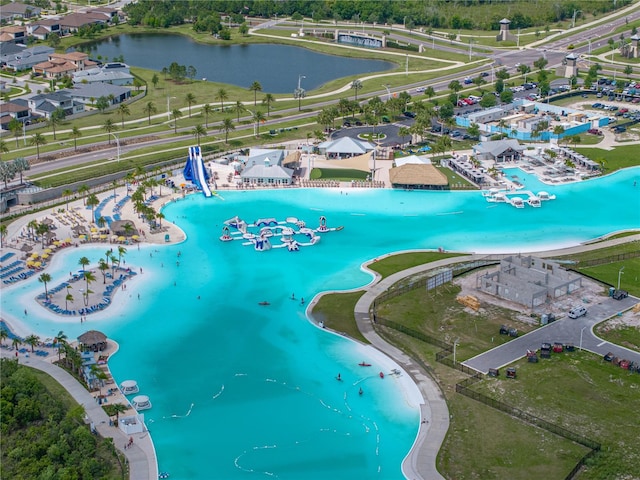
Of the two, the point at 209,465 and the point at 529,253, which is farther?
the point at 529,253

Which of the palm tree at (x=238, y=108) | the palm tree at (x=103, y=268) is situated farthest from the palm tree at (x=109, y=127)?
the palm tree at (x=103, y=268)

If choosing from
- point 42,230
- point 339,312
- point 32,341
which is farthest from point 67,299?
point 339,312

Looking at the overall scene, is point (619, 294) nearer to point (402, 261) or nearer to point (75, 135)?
point (402, 261)

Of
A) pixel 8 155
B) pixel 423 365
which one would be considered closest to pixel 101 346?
pixel 423 365

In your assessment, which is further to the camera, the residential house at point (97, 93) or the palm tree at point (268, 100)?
the residential house at point (97, 93)

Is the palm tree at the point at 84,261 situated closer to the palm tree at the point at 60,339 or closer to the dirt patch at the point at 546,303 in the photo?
the palm tree at the point at 60,339

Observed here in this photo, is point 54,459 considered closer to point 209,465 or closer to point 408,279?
point 209,465
